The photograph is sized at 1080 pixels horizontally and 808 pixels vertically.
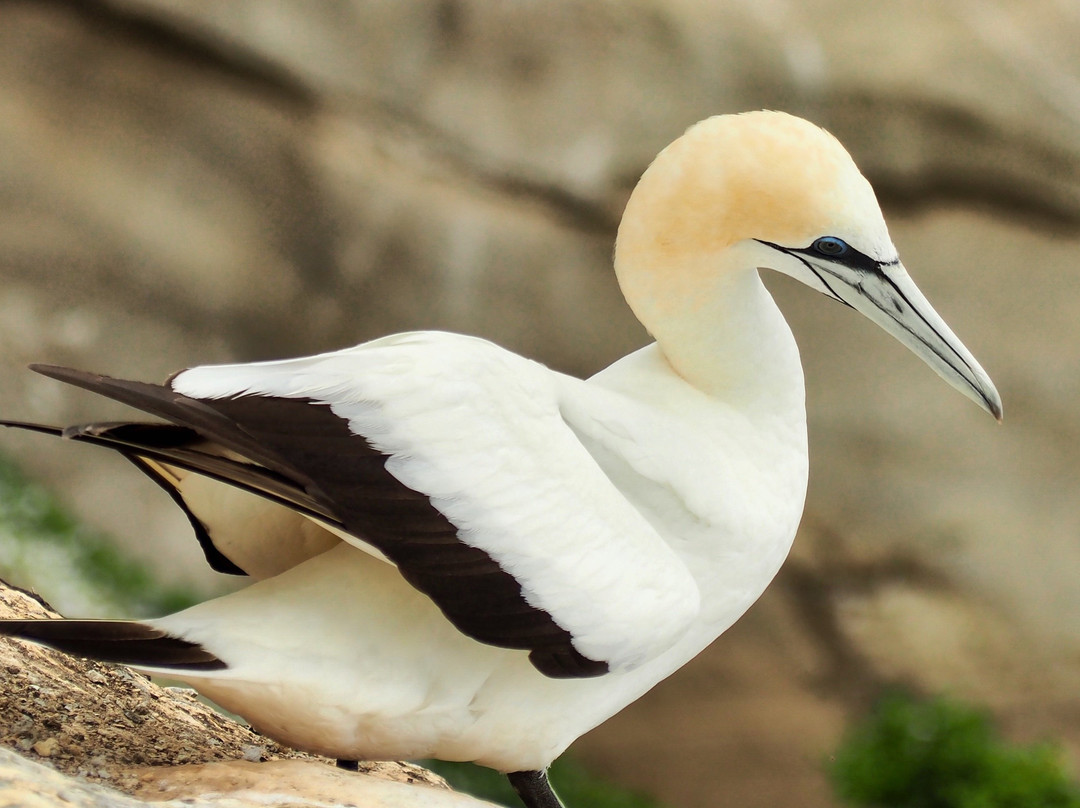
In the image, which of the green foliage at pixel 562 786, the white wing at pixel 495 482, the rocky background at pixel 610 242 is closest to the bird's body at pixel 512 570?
the white wing at pixel 495 482

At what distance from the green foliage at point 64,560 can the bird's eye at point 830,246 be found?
2.99 m

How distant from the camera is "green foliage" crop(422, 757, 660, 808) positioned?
3.98m

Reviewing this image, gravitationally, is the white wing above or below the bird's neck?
below

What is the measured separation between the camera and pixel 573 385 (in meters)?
1.91

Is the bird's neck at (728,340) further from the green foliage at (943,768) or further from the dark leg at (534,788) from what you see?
the green foliage at (943,768)

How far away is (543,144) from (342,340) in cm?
104

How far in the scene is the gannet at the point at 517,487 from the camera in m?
1.60

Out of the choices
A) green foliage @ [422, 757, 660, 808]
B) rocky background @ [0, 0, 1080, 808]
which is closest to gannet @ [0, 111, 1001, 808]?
green foliage @ [422, 757, 660, 808]

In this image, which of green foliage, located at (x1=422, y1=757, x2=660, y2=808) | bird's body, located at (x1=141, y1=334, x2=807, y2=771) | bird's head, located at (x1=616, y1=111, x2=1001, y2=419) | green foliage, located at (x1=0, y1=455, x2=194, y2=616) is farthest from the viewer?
green foliage, located at (x1=0, y1=455, x2=194, y2=616)

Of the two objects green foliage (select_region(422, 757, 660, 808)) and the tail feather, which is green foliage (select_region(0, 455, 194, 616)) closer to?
green foliage (select_region(422, 757, 660, 808))

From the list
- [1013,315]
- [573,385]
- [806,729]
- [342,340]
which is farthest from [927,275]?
[573,385]

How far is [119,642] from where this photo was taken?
63.6 inches

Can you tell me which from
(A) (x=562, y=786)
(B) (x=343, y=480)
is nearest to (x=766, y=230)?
(B) (x=343, y=480)

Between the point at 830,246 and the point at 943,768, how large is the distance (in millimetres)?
1838
